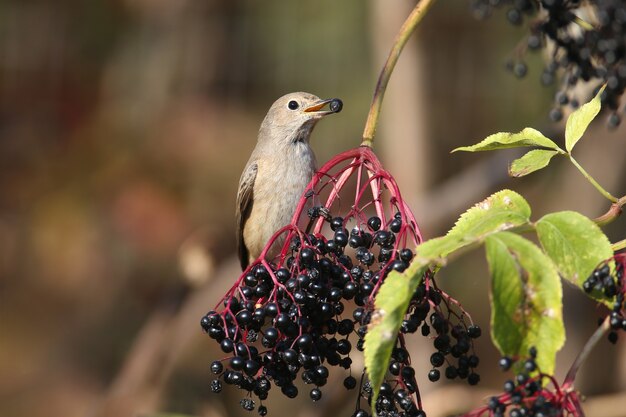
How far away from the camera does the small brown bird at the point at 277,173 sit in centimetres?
469

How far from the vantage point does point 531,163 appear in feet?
8.09

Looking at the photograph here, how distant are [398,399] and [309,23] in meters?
7.26

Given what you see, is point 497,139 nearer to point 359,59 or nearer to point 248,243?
point 248,243

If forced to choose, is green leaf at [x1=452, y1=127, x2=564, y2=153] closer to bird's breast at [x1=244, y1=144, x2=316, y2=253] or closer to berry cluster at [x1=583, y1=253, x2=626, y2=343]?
berry cluster at [x1=583, y1=253, x2=626, y2=343]

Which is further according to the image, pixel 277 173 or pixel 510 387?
pixel 277 173

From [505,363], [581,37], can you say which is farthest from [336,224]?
[581,37]

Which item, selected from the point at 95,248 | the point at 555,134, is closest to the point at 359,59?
the point at 95,248

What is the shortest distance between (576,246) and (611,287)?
108 mm

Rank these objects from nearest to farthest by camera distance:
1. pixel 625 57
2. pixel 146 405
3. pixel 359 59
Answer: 1. pixel 625 57
2. pixel 146 405
3. pixel 359 59

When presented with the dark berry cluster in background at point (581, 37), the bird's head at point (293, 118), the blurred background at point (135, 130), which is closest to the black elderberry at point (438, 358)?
the dark berry cluster in background at point (581, 37)

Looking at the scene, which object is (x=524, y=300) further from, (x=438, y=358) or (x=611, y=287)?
(x=438, y=358)

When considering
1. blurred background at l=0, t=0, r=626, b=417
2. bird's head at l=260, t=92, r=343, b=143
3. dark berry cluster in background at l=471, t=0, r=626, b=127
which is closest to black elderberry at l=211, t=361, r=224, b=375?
dark berry cluster in background at l=471, t=0, r=626, b=127

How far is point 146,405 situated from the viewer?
20.7ft

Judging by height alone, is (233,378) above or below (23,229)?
above
